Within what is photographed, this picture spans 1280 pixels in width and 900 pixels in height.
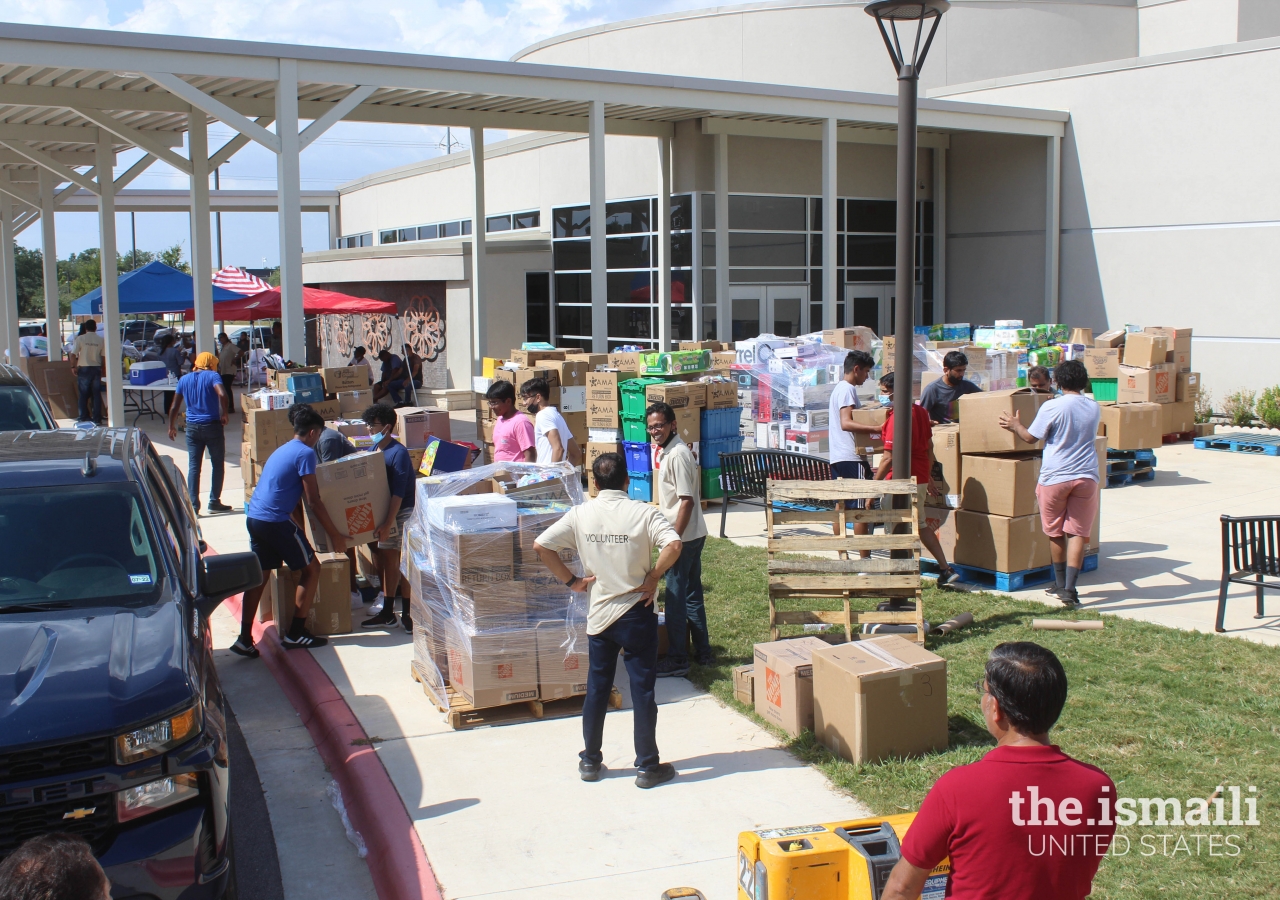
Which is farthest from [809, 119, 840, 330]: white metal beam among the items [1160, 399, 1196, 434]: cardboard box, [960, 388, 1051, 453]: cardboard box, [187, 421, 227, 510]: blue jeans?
[187, 421, 227, 510]: blue jeans

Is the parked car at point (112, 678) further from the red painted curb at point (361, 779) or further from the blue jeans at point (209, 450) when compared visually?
the blue jeans at point (209, 450)

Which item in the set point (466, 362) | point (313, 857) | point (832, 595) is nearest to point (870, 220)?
point (466, 362)

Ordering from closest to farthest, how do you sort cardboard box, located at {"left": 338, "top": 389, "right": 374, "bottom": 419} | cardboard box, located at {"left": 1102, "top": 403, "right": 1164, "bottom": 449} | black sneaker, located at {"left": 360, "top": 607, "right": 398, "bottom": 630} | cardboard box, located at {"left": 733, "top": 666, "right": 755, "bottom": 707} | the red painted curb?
the red painted curb
cardboard box, located at {"left": 733, "top": 666, "right": 755, "bottom": 707}
black sneaker, located at {"left": 360, "top": 607, "right": 398, "bottom": 630}
cardboard box, located at {"left": 1102, "top": 403, "right": 1164, "bottom": 449}
cardboard box, located at {"left": 338, "top": 389, "right": 374, "bottom": 419}

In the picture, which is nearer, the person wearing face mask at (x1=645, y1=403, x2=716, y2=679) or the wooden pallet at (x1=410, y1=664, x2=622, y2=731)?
the wooden pallet at (x1=410, y1=664, x2=622, y2=731)

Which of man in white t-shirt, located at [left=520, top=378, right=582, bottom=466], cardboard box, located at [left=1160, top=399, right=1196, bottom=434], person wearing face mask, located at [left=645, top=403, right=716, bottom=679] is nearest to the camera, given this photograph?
person wearing face mask, located at [left=645, top=403, right=716, bottom=679]

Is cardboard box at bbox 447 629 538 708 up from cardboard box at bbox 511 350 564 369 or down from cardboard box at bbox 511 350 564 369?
down

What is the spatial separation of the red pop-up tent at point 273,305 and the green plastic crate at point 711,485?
12.9 metres

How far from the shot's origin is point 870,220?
2528 cm

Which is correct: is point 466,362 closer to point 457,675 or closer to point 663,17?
point 663,17

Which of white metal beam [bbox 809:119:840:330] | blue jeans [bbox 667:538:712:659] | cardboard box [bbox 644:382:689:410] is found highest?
white metal beam [bbox 809:119:840:330]

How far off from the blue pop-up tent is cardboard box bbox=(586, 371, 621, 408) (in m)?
12.3

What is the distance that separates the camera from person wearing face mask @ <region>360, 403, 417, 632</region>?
8.41 m

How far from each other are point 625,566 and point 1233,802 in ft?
10.4

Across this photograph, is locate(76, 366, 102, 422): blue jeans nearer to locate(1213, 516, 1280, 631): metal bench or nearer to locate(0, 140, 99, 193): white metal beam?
locate(0, 140, 99, 193): white metal beam
